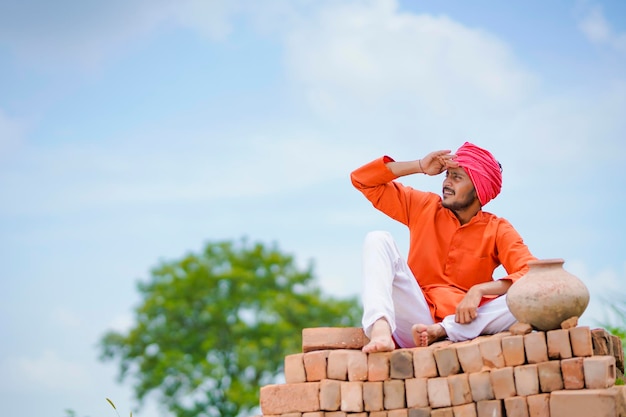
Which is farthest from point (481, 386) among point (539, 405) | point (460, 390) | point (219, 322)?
point (219, 322)

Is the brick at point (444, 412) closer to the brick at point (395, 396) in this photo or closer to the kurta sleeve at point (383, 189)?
the brick at point (395, 396)

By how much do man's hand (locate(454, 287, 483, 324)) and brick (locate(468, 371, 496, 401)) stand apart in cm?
38

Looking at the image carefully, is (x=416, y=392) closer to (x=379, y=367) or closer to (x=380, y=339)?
(x=379, y=367)

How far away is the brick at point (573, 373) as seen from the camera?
4910 mm

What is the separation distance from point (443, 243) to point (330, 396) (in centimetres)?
136

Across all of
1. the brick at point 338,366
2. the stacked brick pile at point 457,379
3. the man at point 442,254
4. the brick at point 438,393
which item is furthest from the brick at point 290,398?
the brick at point 438,393

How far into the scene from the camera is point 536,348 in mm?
5059

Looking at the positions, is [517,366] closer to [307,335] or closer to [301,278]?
[307,335]

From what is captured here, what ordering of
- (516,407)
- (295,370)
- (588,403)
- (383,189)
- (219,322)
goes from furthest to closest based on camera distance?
(219,322) < (383,189) < (295,370) < (516,407) < (588,403)

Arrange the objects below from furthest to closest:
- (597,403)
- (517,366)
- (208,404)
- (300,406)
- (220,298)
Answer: (220,298), (208,404), (300,406), (517,366), (597,403)

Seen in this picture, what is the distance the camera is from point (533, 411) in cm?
499

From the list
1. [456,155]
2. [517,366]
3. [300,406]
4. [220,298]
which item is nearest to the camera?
[517,366]

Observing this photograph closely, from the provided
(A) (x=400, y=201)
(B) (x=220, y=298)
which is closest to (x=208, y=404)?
(B) (x=220, y=298)

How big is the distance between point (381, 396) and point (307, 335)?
689mm
